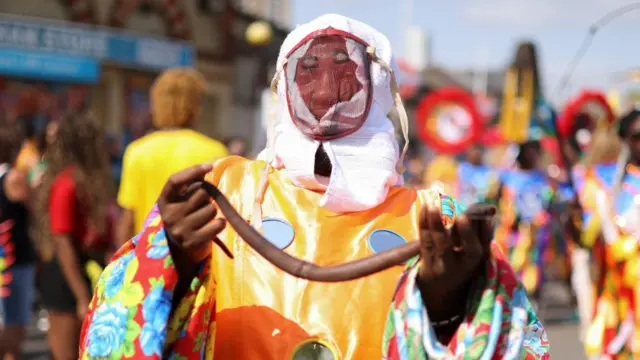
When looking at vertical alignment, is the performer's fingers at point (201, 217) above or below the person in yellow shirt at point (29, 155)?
above

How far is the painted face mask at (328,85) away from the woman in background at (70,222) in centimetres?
252

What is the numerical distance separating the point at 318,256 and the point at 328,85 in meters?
0.40

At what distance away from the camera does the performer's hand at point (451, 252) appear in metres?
1.61

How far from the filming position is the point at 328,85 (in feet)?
7.18

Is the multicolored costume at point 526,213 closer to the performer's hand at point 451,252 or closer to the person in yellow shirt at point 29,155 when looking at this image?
the person in yellow shirt at point 29,155

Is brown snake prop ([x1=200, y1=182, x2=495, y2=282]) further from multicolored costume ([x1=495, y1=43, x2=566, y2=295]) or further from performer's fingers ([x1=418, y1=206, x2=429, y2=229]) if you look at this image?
multicolored costume ([x1=495, y1=43, x2=566, y2=295])

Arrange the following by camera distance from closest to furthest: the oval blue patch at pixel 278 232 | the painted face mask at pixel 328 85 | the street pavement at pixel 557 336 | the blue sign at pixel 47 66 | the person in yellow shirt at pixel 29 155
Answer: the oval blue patch at pixel 278 232, the painted face mask at pixel 328 85, the person in yellow shirt at pixel 29 155, the street pavement at pixel 557 336, the blue sign at pixel 47 66

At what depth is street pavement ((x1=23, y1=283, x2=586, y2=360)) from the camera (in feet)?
23.1

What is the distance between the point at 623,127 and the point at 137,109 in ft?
42.7

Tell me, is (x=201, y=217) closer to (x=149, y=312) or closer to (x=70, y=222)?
(x=149, y=312)

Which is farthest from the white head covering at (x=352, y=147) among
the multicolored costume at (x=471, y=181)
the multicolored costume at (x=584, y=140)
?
the multicolored costume at (x=471, y=181)

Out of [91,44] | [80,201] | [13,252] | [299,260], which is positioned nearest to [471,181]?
[91,44]

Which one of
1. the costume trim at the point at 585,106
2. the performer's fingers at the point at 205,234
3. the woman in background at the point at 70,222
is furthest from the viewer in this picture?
the costume trim at the point at 585,106

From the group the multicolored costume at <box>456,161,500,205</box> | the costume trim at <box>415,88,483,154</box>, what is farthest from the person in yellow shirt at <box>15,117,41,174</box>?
the costume trim at <box>415,88,483,154</box>
